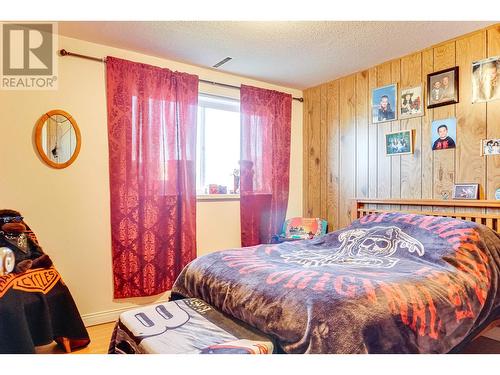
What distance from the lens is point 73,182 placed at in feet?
8.28

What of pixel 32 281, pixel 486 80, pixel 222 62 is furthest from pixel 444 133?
pixel 32 281

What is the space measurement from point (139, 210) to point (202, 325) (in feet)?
4.64

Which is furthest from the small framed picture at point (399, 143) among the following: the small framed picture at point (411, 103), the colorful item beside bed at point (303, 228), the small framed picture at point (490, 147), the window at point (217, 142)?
the window at point (217, 142)

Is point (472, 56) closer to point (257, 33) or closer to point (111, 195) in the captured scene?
point (257, 33)

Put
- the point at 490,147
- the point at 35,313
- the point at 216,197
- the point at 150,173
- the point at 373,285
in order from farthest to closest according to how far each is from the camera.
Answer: the point at 216,197, the point at 150,173, the point at 490,147, the point at 35,313, the point at 373,285

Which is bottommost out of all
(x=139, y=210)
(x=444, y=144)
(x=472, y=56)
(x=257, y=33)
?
(x=139, y=210)

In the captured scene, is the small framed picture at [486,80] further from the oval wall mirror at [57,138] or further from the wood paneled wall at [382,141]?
the oval wall mirror at [57,138]

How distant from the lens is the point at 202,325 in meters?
1.56

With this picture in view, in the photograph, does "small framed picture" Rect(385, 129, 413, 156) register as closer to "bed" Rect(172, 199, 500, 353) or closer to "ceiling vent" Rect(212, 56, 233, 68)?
"bed" Rect(172, 199, 500, 353)

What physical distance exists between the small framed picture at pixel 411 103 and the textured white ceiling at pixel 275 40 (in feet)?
1.07

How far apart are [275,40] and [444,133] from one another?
151 cm

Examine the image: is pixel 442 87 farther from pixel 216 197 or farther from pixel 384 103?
pixel 216 197

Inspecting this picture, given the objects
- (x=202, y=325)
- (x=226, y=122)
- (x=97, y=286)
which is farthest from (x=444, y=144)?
(x=97, y=286)
